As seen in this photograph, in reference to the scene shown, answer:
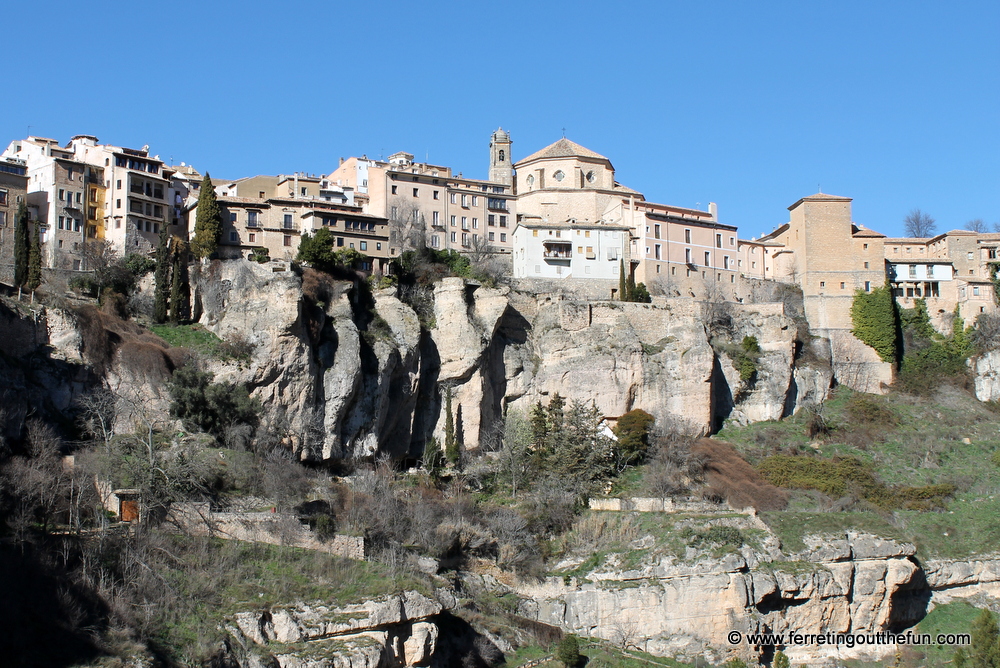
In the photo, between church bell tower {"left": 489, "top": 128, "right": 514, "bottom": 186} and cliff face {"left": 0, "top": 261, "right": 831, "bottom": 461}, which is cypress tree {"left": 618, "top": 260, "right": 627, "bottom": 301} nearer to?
cliff face {"left": 0, "top": 261, "right": 831, "bottom": 461}

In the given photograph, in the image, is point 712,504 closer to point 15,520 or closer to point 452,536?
point 452,536

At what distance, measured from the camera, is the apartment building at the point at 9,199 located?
49.2 meters

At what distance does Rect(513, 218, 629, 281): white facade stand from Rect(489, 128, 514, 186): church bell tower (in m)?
11.5

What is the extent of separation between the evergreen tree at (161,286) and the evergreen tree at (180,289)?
0.24 m

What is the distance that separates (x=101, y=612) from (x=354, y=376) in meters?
17.7

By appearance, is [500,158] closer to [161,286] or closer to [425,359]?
[425,359]

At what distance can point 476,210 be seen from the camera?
6475 centimetres

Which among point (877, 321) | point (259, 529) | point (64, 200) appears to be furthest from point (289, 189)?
point (877, 321)

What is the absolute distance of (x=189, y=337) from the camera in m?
47.6

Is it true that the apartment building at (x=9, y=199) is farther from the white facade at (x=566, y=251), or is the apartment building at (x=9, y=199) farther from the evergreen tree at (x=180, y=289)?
the white facade at (x=566, y=251)

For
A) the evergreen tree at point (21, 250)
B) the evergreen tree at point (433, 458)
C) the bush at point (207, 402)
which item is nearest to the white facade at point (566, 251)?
the evergreen tree at point (433, 458)

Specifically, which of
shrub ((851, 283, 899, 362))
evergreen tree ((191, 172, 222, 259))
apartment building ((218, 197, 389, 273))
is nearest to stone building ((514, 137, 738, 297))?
shrub ((851, 283, 899, 362))

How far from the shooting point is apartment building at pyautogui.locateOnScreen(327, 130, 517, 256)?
61219 millimetres

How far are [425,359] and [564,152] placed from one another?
21.4 m
